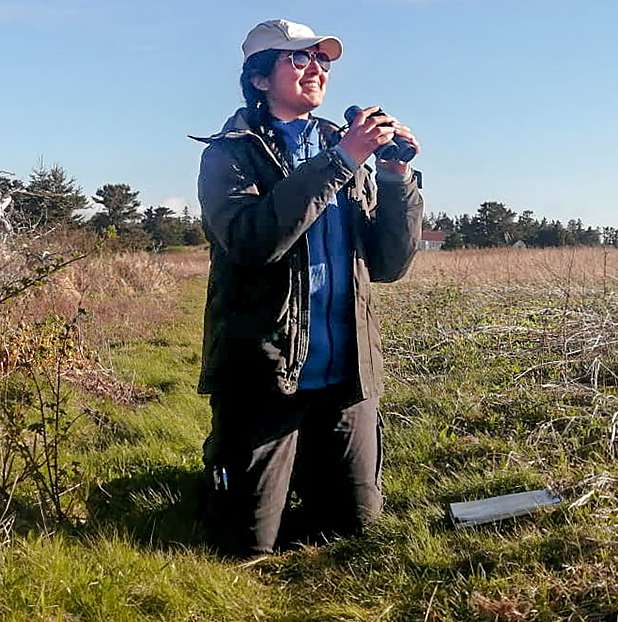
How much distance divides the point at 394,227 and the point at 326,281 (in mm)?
372

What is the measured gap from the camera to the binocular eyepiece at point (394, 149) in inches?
108

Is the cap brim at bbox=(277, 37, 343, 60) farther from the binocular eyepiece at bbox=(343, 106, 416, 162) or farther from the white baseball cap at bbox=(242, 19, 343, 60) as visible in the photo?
the binocular eyepiece at bbox=(343, 106, 416, 162)

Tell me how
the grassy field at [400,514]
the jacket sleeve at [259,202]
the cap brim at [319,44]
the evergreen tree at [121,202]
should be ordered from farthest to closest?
the evergreen tree at [121,202]
the cap brim at [319,44]
the jacket sleeve at [259,202]
the grassy field at [400,514]

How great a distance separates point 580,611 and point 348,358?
4.38ft

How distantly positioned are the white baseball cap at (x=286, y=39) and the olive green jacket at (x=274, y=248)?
0.31 metres

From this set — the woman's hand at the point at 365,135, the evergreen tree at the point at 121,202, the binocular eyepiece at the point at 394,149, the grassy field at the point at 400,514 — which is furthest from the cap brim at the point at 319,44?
the evergreen tree at the point at 121,202

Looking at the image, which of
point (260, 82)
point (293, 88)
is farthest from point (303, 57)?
point (260, 82)

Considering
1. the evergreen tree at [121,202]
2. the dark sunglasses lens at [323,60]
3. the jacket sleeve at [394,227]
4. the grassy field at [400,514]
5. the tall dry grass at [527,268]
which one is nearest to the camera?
the grassy field at [400,514]

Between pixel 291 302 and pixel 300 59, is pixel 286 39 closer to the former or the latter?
pixel 300 59

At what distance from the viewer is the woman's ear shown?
2902mm

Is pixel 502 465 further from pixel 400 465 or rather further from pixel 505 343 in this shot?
pixel 505 343

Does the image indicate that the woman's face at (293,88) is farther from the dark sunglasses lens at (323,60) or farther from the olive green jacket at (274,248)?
the olive green jacket at (274,248)

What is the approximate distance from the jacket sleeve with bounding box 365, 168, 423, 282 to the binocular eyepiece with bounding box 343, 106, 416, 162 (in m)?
0.11

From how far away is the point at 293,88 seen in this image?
9.36 ft
